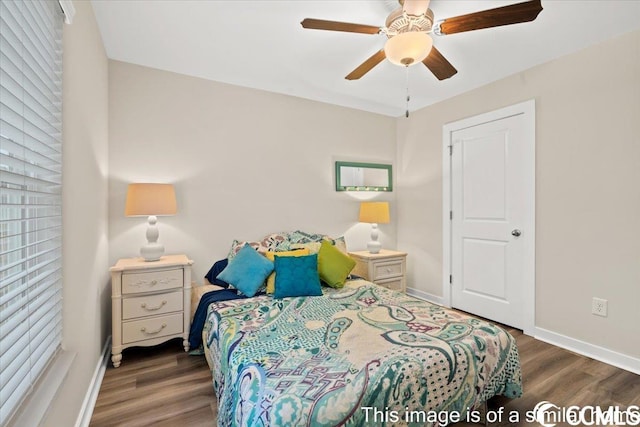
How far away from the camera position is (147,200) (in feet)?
7.91

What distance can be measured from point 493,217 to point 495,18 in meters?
2.02

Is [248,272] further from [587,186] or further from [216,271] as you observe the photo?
[587,186]

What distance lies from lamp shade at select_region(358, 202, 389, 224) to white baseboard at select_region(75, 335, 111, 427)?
106 inches

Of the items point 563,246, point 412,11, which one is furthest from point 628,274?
point 412,11

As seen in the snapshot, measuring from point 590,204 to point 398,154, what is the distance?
85.8 inches

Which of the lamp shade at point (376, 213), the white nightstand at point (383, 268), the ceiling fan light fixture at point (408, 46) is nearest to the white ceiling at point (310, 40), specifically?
the ceiling fan light fixture at point (408, 46)

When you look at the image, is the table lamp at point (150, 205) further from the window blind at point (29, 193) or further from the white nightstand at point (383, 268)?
the white nightstand at point (383, 268)

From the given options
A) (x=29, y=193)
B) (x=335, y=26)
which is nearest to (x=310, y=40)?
(x=335, y=26)

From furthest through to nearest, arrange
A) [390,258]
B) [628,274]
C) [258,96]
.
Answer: [390,258], [258,96], [628,274]

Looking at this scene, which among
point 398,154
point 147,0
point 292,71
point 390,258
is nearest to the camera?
point 147,0

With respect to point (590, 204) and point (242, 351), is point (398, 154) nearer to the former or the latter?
point (590, 204)

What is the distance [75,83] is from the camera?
1.53 meters

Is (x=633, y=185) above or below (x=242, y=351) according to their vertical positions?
above

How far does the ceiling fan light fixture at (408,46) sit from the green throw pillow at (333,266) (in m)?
1.63
